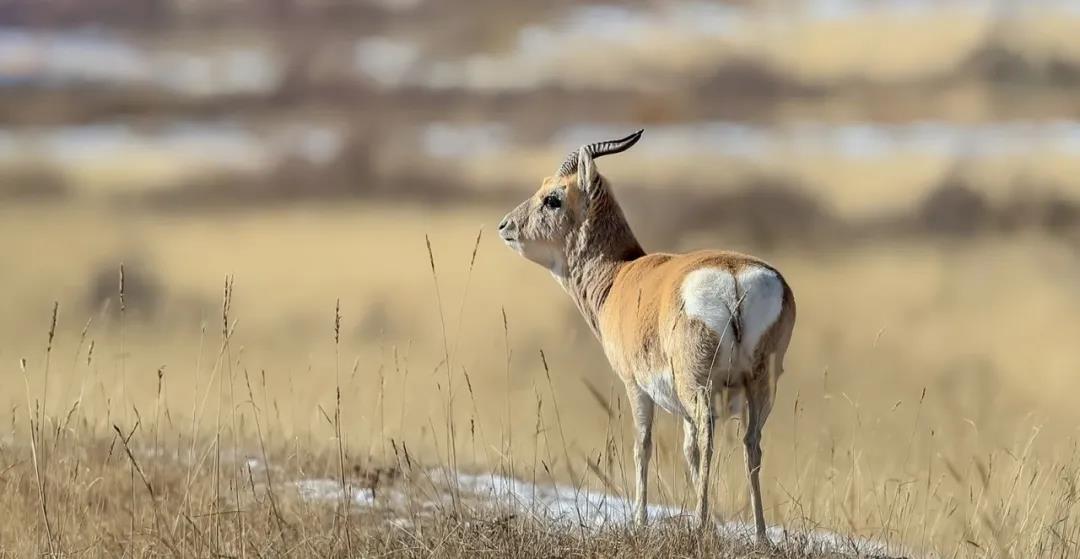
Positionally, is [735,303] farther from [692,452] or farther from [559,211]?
[559,211]

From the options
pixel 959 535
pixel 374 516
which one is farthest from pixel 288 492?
pixel 959 535

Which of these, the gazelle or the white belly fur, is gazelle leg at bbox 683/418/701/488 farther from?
the white belly fur

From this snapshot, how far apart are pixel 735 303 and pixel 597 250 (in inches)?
103

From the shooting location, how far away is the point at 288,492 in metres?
9.77

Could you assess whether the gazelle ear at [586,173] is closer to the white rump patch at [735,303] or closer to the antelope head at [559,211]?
the antelope head at [559,211]

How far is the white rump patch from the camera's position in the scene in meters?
7.60

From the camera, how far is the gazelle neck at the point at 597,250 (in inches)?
392

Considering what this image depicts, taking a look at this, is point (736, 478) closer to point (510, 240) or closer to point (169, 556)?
point (510, 240)

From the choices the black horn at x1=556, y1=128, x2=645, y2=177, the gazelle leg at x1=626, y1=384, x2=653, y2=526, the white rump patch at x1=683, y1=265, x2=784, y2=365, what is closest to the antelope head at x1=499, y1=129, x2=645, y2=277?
the black horn at x1=556, y1=128, x2=645, y2=177

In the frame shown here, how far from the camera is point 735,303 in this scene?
7.57 meters

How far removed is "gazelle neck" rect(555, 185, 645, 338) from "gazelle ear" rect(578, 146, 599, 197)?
8 centimetres

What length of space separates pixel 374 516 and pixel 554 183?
3.90m

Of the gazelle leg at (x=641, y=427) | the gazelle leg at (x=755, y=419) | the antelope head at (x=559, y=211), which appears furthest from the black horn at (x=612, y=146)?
the gazelle leg at (x=755, y=419)

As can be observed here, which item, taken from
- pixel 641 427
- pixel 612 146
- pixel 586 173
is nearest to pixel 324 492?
pixel 641 427
